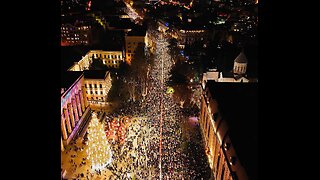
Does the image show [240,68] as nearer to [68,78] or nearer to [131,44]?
[68,78]

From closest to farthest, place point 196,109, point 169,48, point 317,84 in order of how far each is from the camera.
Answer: point 317,84
point 196,109
point 169,48

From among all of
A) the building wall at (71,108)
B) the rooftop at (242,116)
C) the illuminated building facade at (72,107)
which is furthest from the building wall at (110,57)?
the rooftop at (242,116)

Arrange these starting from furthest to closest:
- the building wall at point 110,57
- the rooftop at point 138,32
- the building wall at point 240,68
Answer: the rooftop at point 138,32, the building wall at point 110,57, the building wall at point 240,68

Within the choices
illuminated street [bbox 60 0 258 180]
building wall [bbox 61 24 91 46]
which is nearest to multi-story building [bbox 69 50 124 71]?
illuminated street [bbox 60 0 258 180]

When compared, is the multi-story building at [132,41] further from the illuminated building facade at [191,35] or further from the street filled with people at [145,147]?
the street filled with people at [145,147]

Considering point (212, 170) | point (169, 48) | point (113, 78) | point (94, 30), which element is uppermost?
point (94, 30)

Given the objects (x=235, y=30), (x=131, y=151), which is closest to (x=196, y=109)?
(x=131, y=151)

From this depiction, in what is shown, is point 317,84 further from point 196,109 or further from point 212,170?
point 196,109
